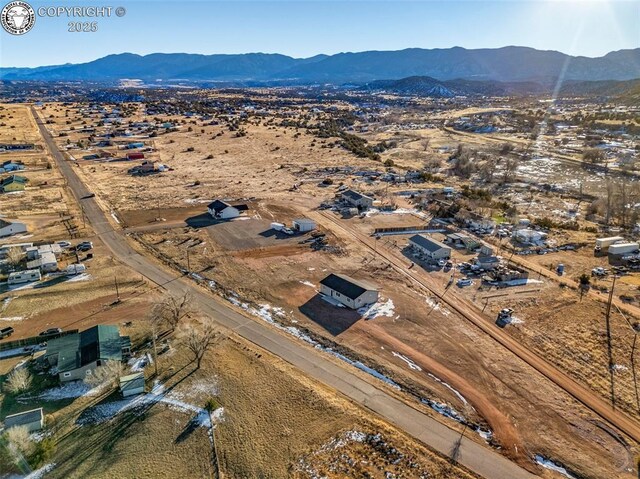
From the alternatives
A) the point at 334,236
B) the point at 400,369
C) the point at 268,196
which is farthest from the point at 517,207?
the point at 400,369

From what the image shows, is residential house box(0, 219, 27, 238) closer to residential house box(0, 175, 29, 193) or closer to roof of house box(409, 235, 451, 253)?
residential house box(0, 175, 29, 193)

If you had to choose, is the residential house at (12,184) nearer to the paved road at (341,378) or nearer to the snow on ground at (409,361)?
the paved road at (341,378)

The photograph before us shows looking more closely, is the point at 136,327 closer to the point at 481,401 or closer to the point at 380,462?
the point at 380,462

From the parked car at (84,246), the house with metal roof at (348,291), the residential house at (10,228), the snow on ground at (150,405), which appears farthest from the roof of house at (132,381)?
the residential house at (10,228)

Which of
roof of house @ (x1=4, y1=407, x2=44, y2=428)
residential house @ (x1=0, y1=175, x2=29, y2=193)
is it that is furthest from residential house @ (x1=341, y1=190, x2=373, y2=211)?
residential house @ (x1=0, y1=175, x2=29, y2=193)

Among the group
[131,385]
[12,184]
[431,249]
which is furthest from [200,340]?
[12,184]
